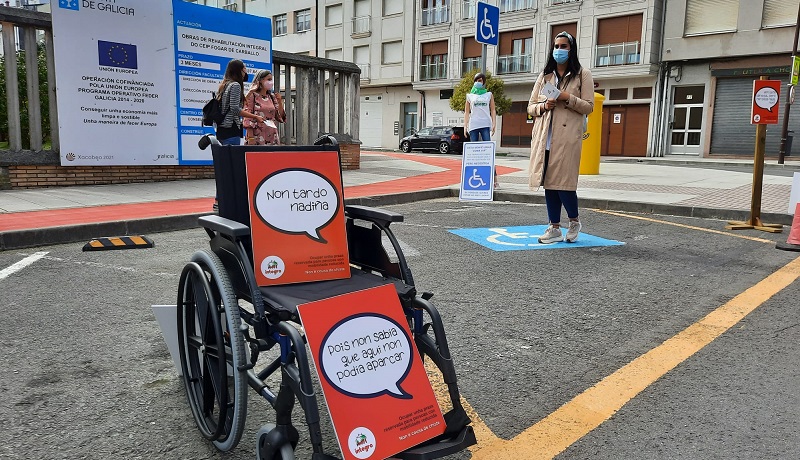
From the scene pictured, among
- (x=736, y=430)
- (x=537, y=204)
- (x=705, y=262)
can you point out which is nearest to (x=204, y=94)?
(x=537, y=204)

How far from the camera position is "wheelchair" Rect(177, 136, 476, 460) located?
6.28 feet

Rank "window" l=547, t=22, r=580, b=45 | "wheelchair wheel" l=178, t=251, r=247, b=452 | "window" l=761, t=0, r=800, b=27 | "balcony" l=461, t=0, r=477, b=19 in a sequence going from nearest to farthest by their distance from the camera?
"wheelchair wheel" l=178, t=251, r=247, b=452 < "window" l=761, t=0, r=800, b=27 < "window" l=547, t=22, r=580, b=45 < "balcony" l=461, t=0, r=477, b=19

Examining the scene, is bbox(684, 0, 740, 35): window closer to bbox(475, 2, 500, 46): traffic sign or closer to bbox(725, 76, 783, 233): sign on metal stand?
bbox(475, 2, 500, 46): traffic sign

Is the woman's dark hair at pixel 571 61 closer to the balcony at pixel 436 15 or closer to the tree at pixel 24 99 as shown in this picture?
the tree at pixel 24 99

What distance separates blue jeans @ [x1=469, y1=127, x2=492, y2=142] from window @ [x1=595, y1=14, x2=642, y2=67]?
23224mm

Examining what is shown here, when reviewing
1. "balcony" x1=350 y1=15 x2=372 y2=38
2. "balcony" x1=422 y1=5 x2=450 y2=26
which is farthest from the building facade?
"balcony" x1=350 y1=15 x2=372 y2=38

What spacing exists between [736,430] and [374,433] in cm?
145

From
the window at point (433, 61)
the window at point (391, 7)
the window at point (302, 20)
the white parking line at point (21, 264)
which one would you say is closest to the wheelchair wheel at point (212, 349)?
the white parking line at point (21, 264)

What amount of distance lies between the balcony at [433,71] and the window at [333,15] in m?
8.18

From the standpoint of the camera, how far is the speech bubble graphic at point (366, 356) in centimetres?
197

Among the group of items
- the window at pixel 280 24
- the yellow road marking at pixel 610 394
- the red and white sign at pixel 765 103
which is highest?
the window at pixel 280 24

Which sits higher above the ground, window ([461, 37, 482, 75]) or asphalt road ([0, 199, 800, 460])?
window ([461, 37, 482, 75])

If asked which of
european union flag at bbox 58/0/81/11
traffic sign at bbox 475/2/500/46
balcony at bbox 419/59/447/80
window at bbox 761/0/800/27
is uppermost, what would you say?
window at bbox 761/0/800/27

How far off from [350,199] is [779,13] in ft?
85.3
